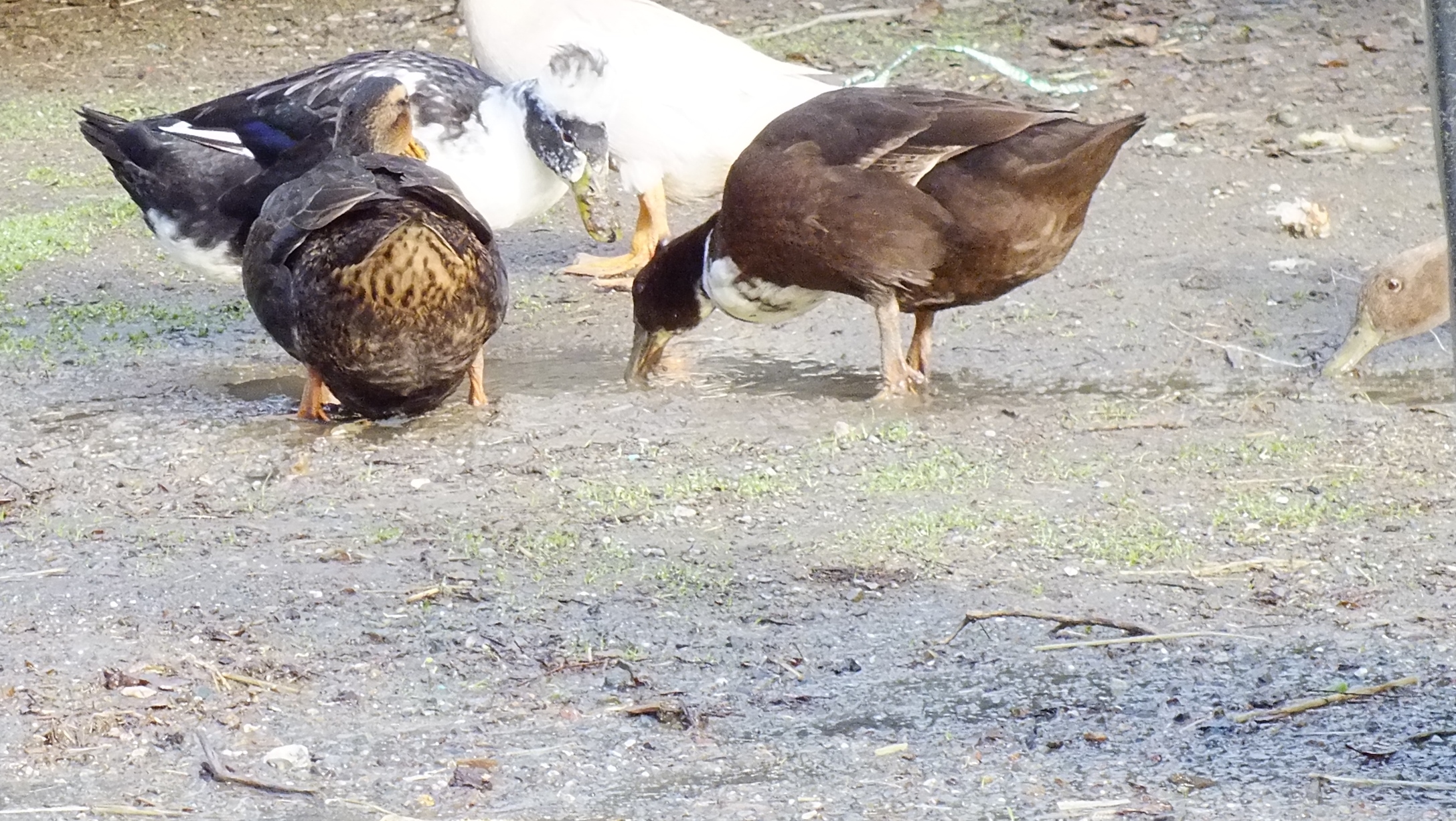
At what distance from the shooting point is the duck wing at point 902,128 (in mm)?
5453

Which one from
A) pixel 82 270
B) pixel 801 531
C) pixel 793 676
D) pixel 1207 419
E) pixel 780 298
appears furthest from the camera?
pixel 82 270

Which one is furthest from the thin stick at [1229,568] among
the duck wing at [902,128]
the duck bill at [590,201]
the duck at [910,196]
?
the duck bill at [590,201]

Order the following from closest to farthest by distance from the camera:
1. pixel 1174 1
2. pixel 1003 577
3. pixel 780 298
Answer: 1. pixel 1003 577
2. pixel 780 298
3. pixel 1174 1

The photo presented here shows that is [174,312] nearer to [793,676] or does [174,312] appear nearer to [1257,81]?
[793,676]

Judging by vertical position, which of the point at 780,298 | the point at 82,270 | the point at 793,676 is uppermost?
the point at 793,676

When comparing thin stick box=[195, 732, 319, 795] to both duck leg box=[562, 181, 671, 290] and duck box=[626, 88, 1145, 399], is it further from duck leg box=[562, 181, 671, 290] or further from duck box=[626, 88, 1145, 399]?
duck leg box=[562, 181, 671, 290]

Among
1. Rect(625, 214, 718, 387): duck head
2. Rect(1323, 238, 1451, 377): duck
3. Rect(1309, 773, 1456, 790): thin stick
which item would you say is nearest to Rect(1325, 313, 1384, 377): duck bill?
Rect(1323, 238, 1451, 377): duck

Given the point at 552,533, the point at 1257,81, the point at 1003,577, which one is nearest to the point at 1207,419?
the point at 1003,577

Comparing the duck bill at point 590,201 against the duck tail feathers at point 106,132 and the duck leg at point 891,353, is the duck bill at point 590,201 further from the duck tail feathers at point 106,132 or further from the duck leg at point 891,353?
the duck tail feathers at point 106,132

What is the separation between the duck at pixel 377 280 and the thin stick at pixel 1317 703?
9.48 feet

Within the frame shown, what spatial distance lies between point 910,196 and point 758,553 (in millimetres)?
1733

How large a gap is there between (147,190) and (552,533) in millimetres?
2846

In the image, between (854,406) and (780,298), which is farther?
(780,298)

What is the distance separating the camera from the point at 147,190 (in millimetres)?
6402
